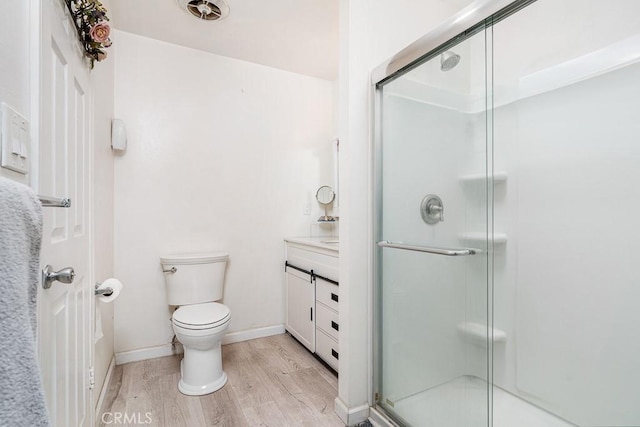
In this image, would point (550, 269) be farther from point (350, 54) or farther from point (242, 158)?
point (242, 158)

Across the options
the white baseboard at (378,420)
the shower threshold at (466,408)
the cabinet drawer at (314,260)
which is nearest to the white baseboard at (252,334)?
the cabinet drawer at (314,260)

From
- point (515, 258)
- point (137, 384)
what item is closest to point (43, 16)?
point (137, 384)

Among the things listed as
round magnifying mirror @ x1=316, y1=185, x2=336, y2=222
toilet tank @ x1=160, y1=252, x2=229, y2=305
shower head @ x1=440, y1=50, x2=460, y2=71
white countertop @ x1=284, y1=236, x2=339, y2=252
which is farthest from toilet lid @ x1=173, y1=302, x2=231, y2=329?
shower head @ x1=440, y1=50, x2=460, y2=71

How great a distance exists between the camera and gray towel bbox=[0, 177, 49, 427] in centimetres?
42

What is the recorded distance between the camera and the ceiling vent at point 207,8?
1887 millimetres

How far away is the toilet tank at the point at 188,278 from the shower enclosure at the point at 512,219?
1216mm

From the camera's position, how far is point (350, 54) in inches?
62.4

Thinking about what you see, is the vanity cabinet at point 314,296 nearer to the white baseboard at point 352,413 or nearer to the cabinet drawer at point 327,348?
the cabinet drawer at point 327,348

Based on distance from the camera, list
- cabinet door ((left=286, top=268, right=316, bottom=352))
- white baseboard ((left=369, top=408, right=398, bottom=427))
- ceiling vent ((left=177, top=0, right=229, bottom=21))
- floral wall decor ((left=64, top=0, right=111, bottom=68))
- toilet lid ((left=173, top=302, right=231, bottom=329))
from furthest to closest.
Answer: cabinet door ((left=286, top=268, right=316, bottom=352)) < ceiling vent ((left=177, top=0, right=229, bottom=21)) < toilet lid ((left=173, top=302, right=231, bottom=329)) < white baseboard ((left=369, top=408, right=398, bottom=427)) < floral wall decor ((left=64, top=0, right=111, bottom=68))

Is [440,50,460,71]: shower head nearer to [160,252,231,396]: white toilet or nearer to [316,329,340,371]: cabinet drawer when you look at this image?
[316,329,340,371]: cabinet drawer

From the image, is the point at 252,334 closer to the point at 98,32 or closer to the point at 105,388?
the point at 105,388

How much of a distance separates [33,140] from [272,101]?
6.90 feet

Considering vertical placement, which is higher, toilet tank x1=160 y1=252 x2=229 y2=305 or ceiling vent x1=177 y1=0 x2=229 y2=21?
ceiling vent x1=177 y1=0 x2=229 y2=21

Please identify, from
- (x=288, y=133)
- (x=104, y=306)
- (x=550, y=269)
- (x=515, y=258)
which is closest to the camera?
(x=550, y=269)
